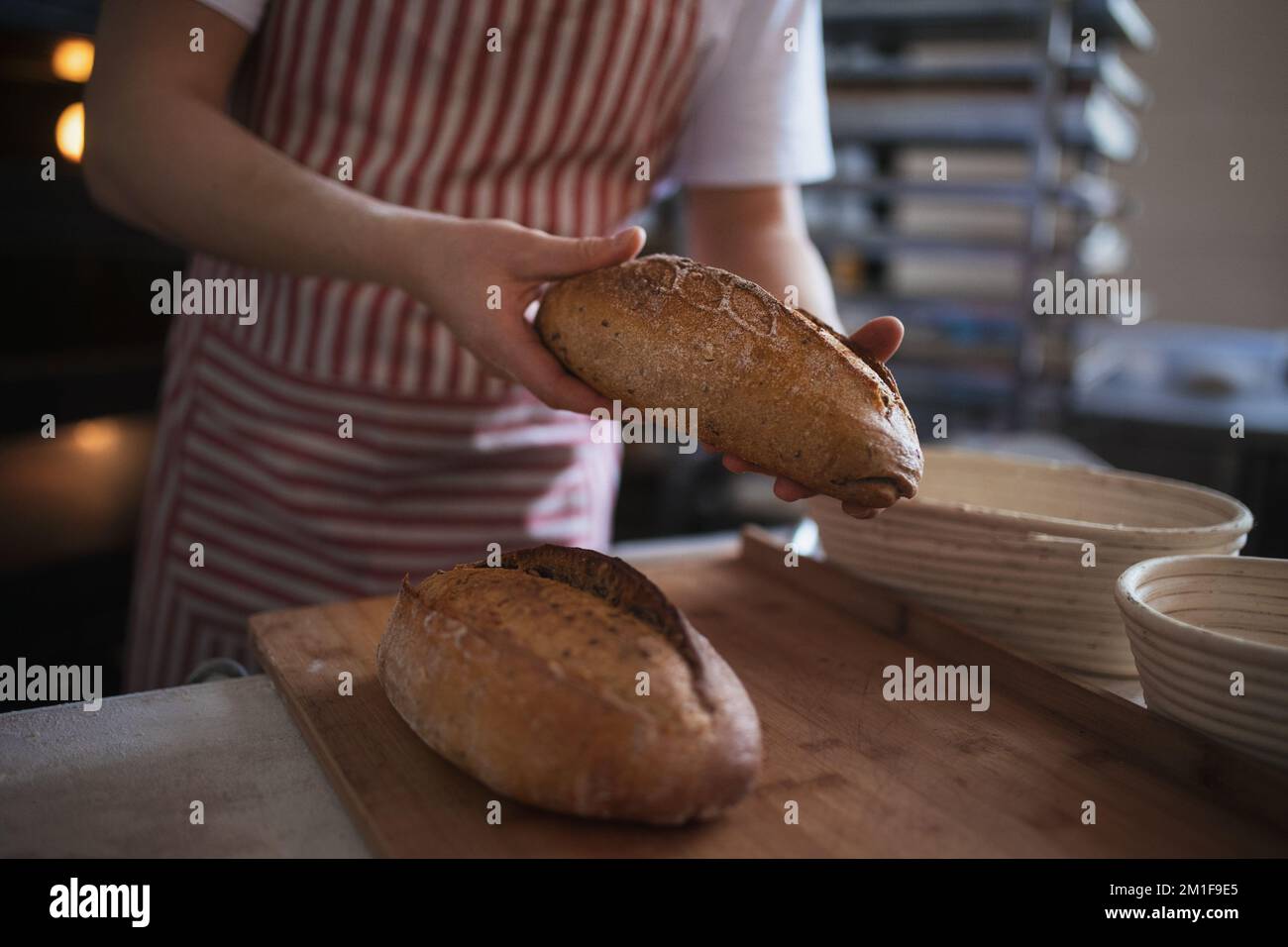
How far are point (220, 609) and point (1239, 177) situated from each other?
15.2 ft

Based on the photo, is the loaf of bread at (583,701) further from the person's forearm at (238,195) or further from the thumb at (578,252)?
the person's forearm at (238,195)

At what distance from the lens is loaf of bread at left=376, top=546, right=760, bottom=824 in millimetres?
909

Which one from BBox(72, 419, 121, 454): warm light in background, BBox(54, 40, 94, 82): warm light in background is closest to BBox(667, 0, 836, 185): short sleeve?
BBox(54, 40, 94, 82): warm light in background

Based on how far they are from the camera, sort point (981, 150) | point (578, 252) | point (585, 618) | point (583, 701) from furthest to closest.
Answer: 1. point (981, 150)
2. point (578, 252)
3. point (585, 618)
4. point (583, 701)

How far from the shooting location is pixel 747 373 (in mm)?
1192

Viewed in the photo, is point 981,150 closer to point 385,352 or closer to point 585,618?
point 385,352

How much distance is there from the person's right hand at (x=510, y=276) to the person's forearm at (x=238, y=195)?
8 centimetres

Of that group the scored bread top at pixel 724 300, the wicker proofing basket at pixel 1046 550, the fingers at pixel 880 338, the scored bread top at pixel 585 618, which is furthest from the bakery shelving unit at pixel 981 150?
the scored bread top at pixel 585 618

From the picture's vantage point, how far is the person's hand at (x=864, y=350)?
123 cm

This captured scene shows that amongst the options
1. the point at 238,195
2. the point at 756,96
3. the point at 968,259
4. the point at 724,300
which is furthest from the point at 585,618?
the point at 968,259

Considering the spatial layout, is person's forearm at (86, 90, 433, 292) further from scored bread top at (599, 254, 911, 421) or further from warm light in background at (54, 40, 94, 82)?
warm light in background at (54, 40, 94, 82)

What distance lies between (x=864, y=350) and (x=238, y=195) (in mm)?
887

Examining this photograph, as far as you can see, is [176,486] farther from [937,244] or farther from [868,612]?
[937,244]
